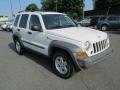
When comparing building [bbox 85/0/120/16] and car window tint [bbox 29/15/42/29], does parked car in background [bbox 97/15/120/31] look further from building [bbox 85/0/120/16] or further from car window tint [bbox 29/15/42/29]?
building [bbox 85/0/120/16]

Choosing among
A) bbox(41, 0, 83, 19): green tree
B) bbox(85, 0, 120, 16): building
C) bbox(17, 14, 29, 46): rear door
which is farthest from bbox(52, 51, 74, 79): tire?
bbox(41, 0, 83, 19): green tree

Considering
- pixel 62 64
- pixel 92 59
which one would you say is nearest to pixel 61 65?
pixel 62 64

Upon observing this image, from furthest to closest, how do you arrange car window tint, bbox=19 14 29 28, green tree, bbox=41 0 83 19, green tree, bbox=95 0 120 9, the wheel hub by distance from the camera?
1. green tree, bbox=41 0 83 19
2. green tree, bbox=95 0 120 9
3. car window tint, bbox=19 14 29 28
4. the wheel hub

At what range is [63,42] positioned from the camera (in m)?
5.30

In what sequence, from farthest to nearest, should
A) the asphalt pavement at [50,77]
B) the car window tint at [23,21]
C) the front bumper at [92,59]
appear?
the car window tint at [23,21]
the asphalt pavement at [50,77]
the front bumper at [92,59]

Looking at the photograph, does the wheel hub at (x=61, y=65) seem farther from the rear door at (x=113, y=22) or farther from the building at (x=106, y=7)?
the building at (x=106, y=7)

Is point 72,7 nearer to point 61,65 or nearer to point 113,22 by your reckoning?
point 113,22

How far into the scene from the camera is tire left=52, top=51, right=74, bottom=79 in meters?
5.27

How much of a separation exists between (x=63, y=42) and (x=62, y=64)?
72 centimetres

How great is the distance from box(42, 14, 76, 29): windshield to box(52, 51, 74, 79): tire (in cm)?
110

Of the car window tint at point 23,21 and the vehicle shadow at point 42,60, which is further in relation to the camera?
the car window tint at point 23,21

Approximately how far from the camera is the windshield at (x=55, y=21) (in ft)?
Result: 20.7

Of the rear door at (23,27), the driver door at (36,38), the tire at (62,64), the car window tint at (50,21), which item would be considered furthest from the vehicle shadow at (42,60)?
the car window tint at (50,21)

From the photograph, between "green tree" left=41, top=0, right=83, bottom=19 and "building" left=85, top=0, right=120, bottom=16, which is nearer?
"building" left=85, top=0, right=120, bottom=16
